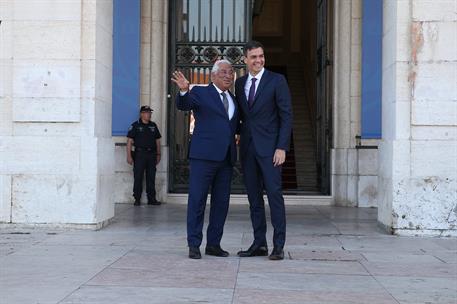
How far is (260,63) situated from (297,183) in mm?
10818

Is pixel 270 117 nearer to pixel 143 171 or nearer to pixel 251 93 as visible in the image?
pixel 251 93

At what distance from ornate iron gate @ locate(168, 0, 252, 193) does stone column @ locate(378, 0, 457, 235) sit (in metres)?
5.57

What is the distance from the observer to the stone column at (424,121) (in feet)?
27.6

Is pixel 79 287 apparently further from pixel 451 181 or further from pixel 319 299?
pixel 451 181

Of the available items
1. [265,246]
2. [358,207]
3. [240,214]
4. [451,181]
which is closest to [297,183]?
[358,207]

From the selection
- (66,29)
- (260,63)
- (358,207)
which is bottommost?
(358,207)

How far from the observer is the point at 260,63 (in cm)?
678

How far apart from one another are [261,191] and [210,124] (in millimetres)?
846

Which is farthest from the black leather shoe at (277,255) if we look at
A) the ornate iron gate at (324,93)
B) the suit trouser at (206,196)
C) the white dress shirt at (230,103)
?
the ornate iron gate at (324,93)

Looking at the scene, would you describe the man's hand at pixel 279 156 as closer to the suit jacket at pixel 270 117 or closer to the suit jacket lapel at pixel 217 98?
the suit jacket at pixel 270 117

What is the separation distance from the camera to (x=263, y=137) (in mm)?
6707

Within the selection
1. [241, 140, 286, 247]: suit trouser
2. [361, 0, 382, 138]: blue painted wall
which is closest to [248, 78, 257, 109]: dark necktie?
[241, 140, 286, 247]: suit trouser

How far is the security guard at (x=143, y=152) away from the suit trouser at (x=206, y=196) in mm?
5936

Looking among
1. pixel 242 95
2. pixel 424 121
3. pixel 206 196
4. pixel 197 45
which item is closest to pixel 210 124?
pixel 242 95
